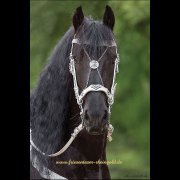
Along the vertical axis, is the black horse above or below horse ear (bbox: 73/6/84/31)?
below

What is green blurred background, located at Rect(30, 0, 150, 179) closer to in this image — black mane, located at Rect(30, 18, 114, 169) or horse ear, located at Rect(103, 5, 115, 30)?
horse ear, located at Rect(103, 5, 115, 30)

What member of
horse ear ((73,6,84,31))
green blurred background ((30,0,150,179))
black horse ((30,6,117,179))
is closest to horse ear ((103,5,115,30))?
black horse ((30,6,117,179))

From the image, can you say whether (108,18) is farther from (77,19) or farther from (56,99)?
(56,99)

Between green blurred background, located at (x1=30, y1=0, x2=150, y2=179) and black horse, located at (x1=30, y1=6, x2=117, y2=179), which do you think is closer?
black horse, located at (x1=30, y1=6, x2=117, y2=179)

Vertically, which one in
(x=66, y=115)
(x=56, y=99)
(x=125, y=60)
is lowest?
(x=66, y=115)

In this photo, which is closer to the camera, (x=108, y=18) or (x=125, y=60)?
(x=108, y=18)

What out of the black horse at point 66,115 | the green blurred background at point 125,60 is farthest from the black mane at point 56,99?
the green blurred background at point 125,60

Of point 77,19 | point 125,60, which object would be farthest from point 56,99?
point 125,60

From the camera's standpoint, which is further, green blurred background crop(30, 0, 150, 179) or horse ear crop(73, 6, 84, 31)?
green blurred background crop(30, 0, 150, 179)

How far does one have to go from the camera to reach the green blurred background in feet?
19.2

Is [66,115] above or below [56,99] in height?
below

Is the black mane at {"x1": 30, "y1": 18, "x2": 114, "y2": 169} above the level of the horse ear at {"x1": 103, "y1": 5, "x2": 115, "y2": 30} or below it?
below

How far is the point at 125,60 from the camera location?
677cm
